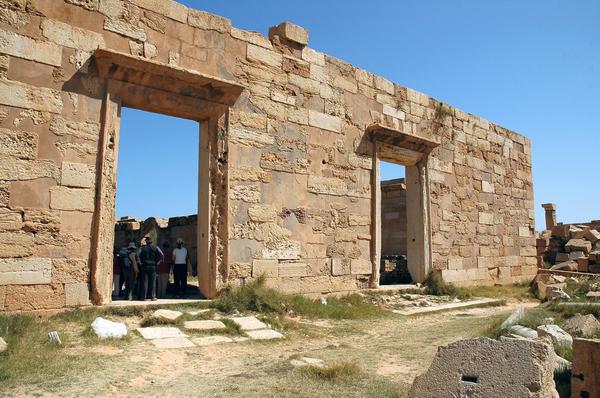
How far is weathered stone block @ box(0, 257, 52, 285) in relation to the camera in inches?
209

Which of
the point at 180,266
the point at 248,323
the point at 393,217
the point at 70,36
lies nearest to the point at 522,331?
the point at 248,323

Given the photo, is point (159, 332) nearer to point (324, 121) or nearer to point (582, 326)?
point (582, 326)

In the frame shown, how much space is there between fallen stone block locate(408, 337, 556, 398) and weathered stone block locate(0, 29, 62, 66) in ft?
17.6

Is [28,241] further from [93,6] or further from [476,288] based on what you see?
[476,288]

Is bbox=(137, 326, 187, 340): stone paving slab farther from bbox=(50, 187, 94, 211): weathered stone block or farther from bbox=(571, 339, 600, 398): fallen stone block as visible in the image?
bbox=(571, 339, 600, 398): fallen stone block

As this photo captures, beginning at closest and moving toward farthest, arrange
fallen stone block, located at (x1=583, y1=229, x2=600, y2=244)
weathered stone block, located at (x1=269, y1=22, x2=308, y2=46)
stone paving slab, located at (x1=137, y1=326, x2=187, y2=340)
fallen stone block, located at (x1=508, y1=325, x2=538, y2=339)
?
1. fallen stone block, located at (x1=508, y1=325, x2=538, y2=339)
2. stone paving slab, located at (x1=137, y1=326, x2=187, y2=340)
3. weathered stone block, located at (x1=269, y1=22, x2=308, y2=46)
4. fallen stone block, located at (x1=583, y1=229, x2=600, y2=244)

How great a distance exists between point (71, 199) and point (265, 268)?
2852 mm

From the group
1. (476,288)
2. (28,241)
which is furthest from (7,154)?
(476,288)

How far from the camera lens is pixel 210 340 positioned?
5.30 m

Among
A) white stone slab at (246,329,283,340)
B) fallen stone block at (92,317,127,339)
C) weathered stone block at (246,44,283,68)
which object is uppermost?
→ weathered stone block at (246,44,283,68)

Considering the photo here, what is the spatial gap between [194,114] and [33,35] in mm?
2170

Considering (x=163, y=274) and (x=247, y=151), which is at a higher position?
(x=247, y=151)

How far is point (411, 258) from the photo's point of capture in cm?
1035

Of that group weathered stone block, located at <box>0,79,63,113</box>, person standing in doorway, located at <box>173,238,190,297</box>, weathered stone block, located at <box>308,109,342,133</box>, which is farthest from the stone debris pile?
weathered stone block, located at <box>0,79,63,113</box>
